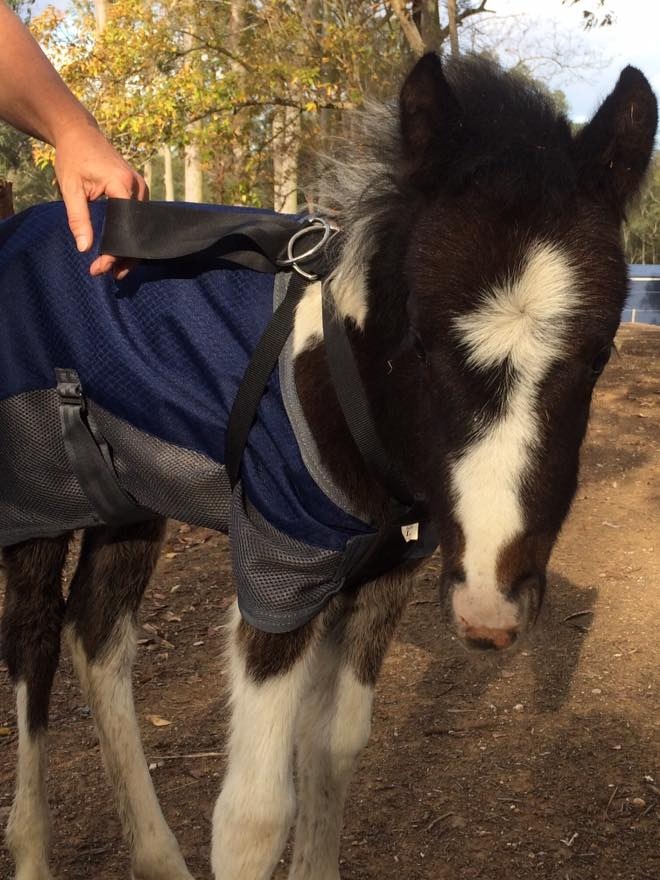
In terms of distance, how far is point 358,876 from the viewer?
311cm

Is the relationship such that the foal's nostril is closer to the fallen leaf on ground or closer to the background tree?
the fallen leaf on ground

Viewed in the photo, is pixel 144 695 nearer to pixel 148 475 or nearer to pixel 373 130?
pixel 148 475

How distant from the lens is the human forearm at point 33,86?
241 cm

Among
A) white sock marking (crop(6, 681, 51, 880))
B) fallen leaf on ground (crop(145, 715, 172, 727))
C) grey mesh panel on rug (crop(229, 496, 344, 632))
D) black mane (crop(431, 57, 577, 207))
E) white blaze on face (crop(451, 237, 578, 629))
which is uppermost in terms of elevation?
black mane (crop(431, 57, 577, 207))

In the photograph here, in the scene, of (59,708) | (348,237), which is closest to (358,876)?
(59,708)

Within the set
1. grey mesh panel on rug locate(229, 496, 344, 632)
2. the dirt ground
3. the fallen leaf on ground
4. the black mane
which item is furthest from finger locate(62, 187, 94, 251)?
the fallen leaf on ground

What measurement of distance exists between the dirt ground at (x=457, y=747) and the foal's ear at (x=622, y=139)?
2.17 m

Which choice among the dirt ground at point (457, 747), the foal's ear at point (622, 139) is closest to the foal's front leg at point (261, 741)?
the dirt ground at point (457, 747)

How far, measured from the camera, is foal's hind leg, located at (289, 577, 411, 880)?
9.39ft

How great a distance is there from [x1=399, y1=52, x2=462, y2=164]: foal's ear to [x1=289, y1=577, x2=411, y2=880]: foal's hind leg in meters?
1.31

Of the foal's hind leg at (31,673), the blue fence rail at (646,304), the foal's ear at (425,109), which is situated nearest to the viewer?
the foal's ear at (425,109)

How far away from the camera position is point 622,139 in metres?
2.22

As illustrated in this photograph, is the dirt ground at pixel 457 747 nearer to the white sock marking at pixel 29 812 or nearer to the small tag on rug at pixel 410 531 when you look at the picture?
the white sock marking at pixel 29 812

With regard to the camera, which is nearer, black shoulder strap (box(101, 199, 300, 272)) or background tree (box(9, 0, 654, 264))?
black shoulder strap (box(101, 199, 300, 272))
